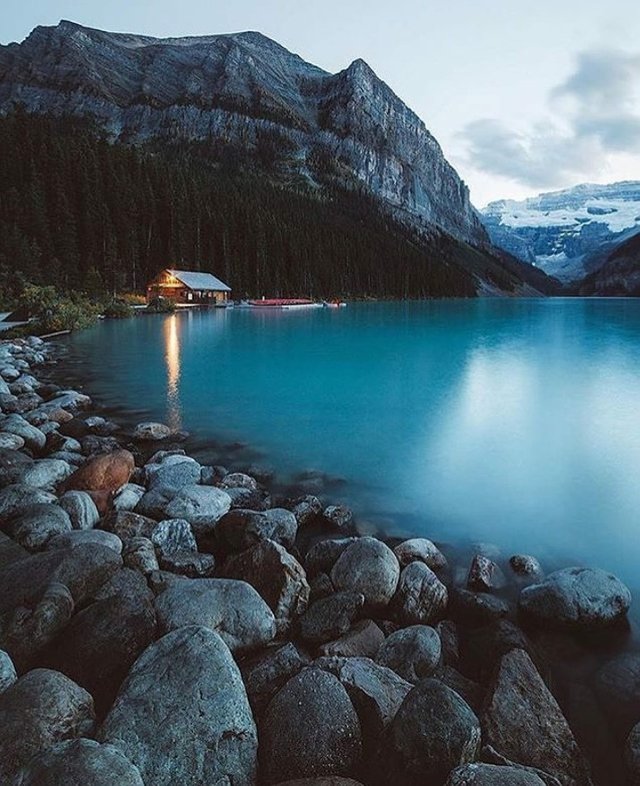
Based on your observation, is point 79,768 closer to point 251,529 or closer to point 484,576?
point 251,529

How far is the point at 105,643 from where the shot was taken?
4539 mm

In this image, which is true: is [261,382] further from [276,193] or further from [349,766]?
[276,193]

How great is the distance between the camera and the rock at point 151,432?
533 inches

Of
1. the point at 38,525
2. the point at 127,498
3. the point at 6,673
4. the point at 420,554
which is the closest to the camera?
the point at 6,673

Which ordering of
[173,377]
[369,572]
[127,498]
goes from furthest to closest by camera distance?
[173,377] < [127,498] < [369,572]

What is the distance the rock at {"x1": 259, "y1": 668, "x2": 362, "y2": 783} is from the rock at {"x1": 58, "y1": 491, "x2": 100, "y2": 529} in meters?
4.43

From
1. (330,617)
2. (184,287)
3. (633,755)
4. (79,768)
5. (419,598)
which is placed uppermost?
(184,287)

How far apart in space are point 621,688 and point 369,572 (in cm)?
291

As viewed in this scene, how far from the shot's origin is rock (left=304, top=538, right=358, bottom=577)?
7141 mm

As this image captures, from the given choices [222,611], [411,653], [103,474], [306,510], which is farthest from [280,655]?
[103,474]

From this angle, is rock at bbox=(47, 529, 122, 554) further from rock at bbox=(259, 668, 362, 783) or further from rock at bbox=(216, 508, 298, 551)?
rock at bbox=(259, 668, 362, 783)

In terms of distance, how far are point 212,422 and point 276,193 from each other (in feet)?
498

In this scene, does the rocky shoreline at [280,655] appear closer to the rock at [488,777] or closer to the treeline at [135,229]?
the rock at [488,777]

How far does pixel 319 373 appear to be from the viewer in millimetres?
26078
